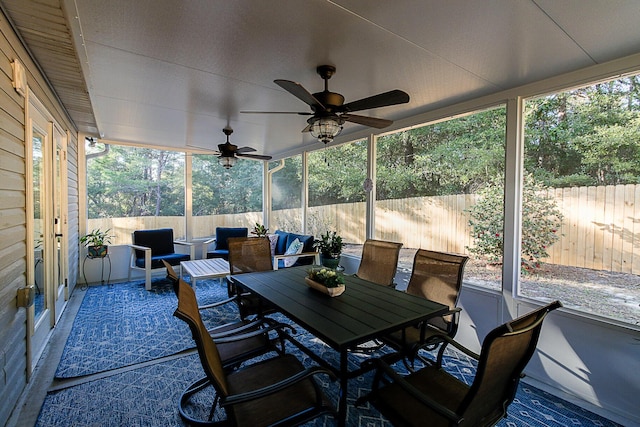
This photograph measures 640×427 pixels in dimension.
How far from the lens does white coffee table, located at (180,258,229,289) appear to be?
3.92 metres

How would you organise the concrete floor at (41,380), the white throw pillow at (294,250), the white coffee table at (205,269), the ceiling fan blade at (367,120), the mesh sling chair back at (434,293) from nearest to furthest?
the concrete floor at (41,380) < the mesh sling chair back at (434,293) < the ceiling fan blade at (367,120) < the white coffee table at (205,269) < the white throw pillow at (294,250)

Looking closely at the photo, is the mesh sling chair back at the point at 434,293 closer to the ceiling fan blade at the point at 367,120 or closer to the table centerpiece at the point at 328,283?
the table centerpiece at the point at 328,283

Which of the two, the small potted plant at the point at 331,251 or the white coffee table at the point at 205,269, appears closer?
the white coffee table at the point at 205,269

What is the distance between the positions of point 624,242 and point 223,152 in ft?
14.2

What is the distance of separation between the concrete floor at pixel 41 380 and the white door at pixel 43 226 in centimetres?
8

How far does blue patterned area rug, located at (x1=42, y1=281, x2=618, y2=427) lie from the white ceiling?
8.00ft

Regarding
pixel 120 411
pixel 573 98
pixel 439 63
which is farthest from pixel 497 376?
pixel 573 98

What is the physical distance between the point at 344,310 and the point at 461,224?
196cm

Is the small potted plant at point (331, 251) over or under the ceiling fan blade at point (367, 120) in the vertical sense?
under

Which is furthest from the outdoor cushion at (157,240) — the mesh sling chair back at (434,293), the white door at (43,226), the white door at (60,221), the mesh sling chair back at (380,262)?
the mesh sling chair back at (434,293)

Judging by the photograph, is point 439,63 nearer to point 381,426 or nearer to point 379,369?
point 379,369

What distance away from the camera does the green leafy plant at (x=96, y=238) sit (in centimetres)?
Answer: 471

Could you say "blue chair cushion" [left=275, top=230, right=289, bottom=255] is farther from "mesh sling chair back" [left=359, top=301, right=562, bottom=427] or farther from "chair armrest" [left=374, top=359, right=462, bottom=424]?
"chair armrest" [left=374, top=359, right=462, bottom=424]

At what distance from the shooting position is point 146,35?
187 centimetres
